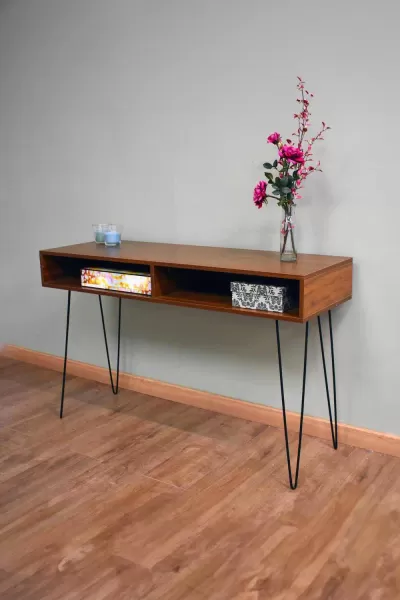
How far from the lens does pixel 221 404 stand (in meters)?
3.03

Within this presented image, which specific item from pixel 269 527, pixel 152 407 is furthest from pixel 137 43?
pixel 269 527

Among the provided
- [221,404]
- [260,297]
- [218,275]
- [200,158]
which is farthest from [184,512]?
[200,158]

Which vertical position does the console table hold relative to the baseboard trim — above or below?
above

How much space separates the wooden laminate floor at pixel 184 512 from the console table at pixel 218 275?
0.17 metres

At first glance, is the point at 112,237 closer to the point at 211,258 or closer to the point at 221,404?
the point at 211,258

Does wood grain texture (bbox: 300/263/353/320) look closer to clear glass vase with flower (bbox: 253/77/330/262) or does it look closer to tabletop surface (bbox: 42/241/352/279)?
tabletop surface (bbox: 42/241/352/279)

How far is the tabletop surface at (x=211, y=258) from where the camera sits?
7.45 feet

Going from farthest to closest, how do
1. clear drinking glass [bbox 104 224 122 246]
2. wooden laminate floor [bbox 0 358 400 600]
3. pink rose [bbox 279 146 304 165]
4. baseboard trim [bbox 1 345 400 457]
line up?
clear drinking glass [bbox 104 224 122 246] → baseboard trim [bbox 1 345 400 457] → pink rose [bbox 279 146 304 165] → wooden laminate floor [bbox 0 358 400 600]

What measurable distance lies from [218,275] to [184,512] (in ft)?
3.19

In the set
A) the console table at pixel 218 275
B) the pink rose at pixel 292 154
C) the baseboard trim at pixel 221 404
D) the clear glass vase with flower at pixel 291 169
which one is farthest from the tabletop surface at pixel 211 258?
the baseboard trim at pixel 221 404

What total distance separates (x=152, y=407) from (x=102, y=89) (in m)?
1.52

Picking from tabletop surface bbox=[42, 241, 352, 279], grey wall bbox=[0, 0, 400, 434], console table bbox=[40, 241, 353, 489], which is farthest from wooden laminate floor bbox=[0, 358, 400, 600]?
tabletop surface bbox=[42, 241, 352, 279]

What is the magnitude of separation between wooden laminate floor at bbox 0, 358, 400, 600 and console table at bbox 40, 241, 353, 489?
17 cm

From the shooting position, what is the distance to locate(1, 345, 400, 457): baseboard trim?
262cm
